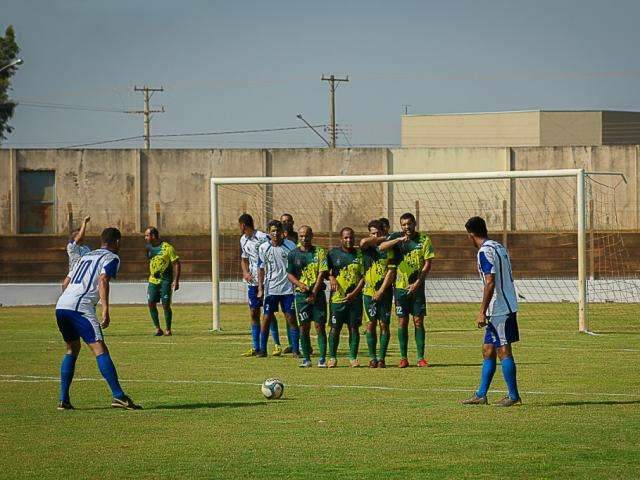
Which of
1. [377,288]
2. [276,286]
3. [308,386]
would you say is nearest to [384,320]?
[377,288]

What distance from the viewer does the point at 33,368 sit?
19.4 meters

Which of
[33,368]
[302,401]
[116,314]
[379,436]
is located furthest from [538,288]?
[379,436]

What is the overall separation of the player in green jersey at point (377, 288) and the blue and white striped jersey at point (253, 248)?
3162 millimetres

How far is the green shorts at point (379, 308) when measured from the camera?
61.9ft

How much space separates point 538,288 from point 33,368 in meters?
19.8

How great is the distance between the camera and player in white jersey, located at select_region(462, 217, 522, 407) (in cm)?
1359

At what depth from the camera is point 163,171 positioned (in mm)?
54875

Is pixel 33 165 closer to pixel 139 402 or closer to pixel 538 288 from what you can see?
pixel 538 288

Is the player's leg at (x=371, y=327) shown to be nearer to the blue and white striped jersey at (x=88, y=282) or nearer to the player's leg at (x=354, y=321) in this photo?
the player's leg at (x=354, y=321)

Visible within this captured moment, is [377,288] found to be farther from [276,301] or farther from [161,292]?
[161,292]

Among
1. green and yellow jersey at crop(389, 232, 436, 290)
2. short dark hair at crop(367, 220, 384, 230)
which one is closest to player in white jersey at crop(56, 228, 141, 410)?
short dark hair at crop(367, 220, 384, 230)

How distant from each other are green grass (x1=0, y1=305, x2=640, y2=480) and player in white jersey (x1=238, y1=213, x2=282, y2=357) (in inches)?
20.5

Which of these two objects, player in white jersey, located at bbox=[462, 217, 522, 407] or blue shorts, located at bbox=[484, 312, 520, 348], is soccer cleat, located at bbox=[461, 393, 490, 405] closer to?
player in white jersey, located at bbox=[462, 217, 522, 407]

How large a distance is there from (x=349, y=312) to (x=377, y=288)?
0.56m
